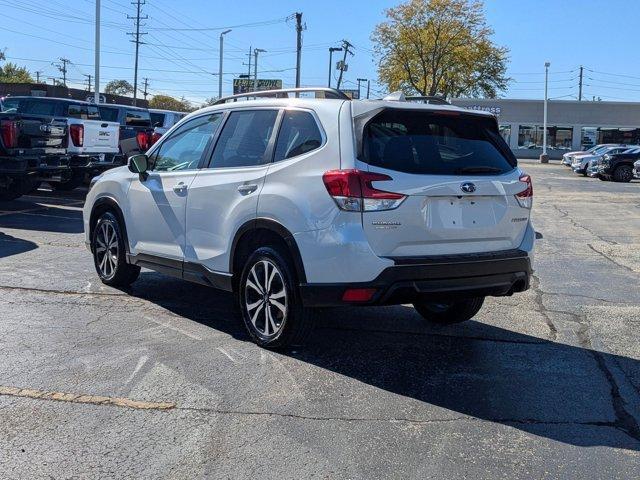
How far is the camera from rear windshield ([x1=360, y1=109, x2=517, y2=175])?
15.6 feet

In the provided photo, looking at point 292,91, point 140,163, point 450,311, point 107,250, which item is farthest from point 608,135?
point 292,91

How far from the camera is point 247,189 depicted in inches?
210

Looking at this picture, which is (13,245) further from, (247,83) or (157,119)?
(247,83)

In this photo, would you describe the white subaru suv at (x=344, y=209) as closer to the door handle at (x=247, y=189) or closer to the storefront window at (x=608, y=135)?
the door handle at (x=247, y=189)

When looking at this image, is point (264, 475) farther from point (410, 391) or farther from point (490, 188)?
point (490, 188)

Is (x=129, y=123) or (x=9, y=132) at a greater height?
(x=129, y=123)

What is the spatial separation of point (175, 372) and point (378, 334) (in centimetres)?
189

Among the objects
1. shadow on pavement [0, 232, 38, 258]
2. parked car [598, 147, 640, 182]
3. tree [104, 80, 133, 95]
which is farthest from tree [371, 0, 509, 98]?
tree [104, 80, 133, 95]

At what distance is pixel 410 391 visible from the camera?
4.59 meters

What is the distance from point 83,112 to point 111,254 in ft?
38.3

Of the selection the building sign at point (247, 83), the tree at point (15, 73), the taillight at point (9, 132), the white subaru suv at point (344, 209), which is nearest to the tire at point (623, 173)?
the taillight at point (9, 132)

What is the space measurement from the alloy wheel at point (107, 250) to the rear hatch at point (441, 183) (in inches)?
138

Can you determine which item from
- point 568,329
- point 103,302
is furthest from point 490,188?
point 103,302

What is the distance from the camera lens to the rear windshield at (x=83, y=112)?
17234 millimetres
